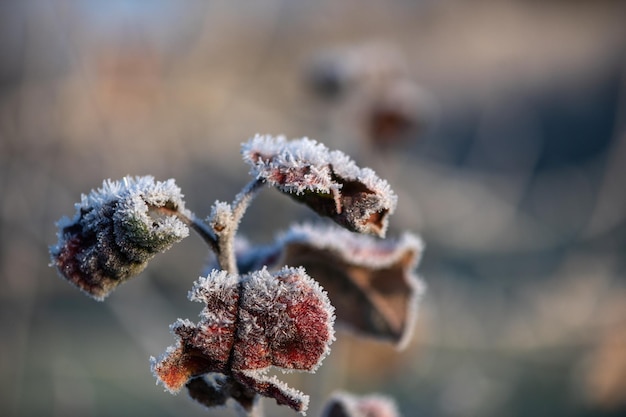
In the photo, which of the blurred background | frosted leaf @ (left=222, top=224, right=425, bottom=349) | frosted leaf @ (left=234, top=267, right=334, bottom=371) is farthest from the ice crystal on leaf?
the blurred background

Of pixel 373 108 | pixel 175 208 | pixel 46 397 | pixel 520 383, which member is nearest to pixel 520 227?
pixel 520 383

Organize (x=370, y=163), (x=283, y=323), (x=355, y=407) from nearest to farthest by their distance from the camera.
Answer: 1. (x=283, y=323)
2. (x=355, y=407)
3. (x=370, y=163)

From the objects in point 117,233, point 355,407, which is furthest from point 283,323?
point 355,407

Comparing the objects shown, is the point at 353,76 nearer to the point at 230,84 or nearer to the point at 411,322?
the point at 411,322

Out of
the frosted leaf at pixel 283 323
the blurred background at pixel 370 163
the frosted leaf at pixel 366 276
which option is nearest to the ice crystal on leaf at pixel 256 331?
the frosted leaf at pixel 283 323

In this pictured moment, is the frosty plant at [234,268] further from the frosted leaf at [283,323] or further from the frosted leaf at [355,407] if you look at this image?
the frosted leaf at [355,407]

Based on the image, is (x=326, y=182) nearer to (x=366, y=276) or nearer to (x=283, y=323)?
(x=283, y=323)

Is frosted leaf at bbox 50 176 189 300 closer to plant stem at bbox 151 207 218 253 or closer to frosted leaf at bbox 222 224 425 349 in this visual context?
plant stem at bbox 151 207 218 253
